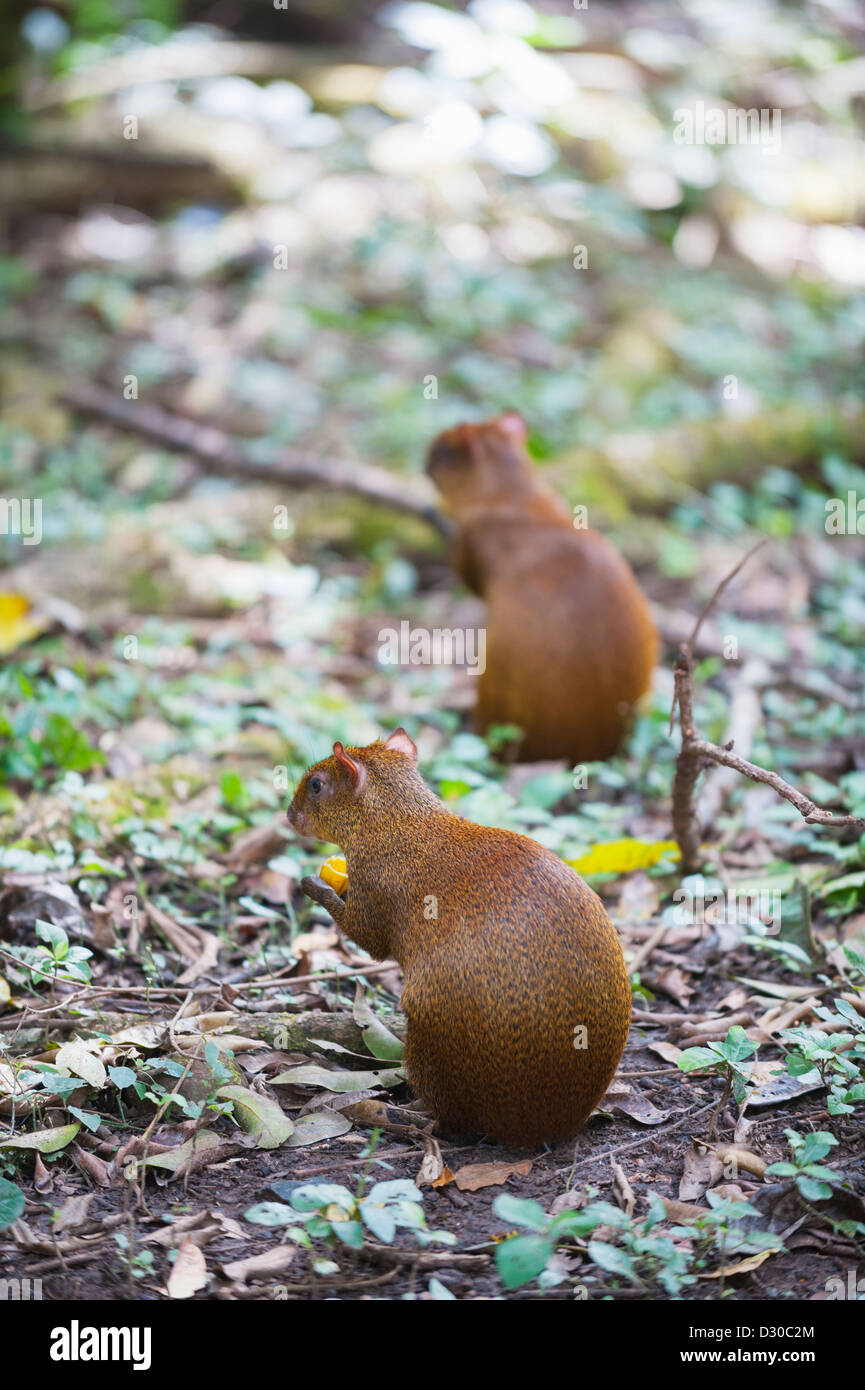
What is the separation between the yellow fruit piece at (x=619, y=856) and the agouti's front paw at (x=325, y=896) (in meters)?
0.99

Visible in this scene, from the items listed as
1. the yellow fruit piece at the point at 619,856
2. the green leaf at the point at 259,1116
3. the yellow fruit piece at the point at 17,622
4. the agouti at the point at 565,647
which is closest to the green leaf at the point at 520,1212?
the green leaf at the point at 259,1116

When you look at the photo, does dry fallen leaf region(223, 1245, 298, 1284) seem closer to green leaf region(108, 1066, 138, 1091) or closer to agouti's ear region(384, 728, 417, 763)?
green leaf region(108, 1066, 138, 1091)

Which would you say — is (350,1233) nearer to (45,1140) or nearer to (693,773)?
(45,1140)

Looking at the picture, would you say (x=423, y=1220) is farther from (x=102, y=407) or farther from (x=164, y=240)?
(x=164, y=240)

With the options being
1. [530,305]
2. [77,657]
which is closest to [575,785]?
[77,657]

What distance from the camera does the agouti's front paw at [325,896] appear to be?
3.36m

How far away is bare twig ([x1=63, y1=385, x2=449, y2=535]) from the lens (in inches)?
277

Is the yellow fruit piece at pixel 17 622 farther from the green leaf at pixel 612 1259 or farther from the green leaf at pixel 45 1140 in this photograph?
the green leaf at pixel 612 1259

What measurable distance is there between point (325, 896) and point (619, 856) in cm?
114

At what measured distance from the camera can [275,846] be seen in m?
4.32

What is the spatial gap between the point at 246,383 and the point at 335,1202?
A: 21.4 ft

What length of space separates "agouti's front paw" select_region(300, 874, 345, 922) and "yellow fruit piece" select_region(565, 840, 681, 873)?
987 millimetres

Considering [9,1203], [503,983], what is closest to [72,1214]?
[9,1203]
